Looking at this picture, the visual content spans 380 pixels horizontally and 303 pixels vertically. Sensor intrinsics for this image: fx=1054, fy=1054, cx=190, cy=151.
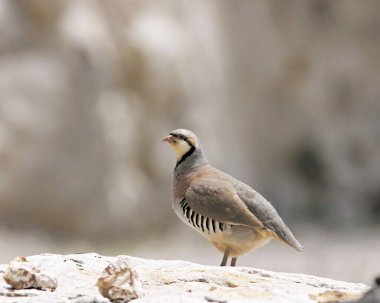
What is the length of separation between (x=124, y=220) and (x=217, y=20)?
421 centimetres

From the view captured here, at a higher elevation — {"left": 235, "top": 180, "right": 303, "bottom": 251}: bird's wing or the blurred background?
the blurred background

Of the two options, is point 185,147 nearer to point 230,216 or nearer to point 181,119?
point 230,216

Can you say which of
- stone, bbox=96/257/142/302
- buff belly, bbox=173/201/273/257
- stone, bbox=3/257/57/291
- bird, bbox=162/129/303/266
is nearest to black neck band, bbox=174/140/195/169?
bird, bbox=162/129/303/266

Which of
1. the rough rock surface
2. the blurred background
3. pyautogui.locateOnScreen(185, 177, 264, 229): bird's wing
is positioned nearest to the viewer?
the rough rock surface

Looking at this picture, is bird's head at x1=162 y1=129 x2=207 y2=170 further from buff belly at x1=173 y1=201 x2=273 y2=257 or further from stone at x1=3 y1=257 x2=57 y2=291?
stone at x1=3 y1=257 x2=57 y2=291

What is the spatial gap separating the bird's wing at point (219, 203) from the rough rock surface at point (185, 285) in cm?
134

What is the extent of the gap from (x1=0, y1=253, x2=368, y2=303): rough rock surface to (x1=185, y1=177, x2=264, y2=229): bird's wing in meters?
1.34

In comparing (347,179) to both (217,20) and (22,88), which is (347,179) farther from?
(22,88)

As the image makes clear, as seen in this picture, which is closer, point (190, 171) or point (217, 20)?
point (190, 171)

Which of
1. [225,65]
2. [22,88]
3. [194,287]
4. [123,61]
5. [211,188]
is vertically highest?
[225,65]

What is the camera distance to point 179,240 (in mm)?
16266

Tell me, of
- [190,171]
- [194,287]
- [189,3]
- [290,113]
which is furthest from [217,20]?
[194,287]

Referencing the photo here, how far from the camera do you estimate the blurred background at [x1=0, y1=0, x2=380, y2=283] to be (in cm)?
1571

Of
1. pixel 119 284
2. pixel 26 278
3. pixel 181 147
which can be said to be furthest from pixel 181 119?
pixel 119 284
